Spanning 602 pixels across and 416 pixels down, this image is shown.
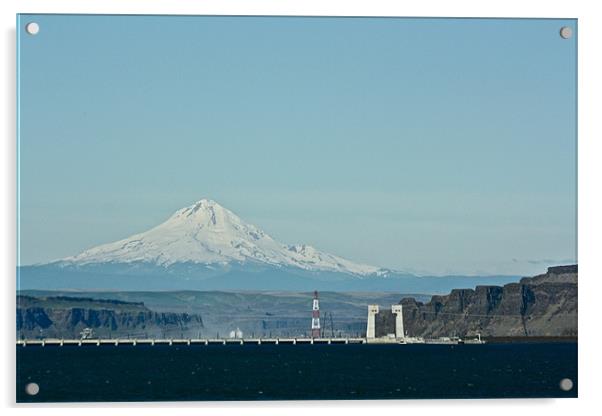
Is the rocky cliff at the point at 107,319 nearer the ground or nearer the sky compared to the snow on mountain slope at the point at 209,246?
nearer the ground

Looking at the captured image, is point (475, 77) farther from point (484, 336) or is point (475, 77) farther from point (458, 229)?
point (484, 336)

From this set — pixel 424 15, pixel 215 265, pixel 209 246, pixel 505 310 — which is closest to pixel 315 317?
pixel 215 265

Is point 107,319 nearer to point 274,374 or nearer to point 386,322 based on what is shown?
point 274,374

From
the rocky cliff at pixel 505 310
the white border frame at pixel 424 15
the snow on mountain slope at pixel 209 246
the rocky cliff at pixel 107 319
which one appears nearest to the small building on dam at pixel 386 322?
the rocky cliff at pixel 505 310

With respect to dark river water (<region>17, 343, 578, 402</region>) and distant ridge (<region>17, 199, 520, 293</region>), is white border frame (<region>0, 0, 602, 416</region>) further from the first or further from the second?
distant ridge (<region>17, 199, 520, 293</region>)

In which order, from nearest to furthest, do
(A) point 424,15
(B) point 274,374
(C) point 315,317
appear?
(A) point 424,15, (B) point 274,374, (C) point 315,317

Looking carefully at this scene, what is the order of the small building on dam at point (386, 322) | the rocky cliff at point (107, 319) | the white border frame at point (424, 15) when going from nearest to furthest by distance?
the white border frame at point (424, 15) → the rocky cliff at point (107, 319) → the small building on dam at point (386, 322)

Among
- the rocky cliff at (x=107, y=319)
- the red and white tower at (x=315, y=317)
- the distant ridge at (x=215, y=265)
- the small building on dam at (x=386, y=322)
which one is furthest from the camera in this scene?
the small building on dam at (x=386, y=322)

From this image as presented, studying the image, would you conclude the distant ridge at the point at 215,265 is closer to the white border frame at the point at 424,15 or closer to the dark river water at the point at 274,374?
the dark river water at the point at 274,374
